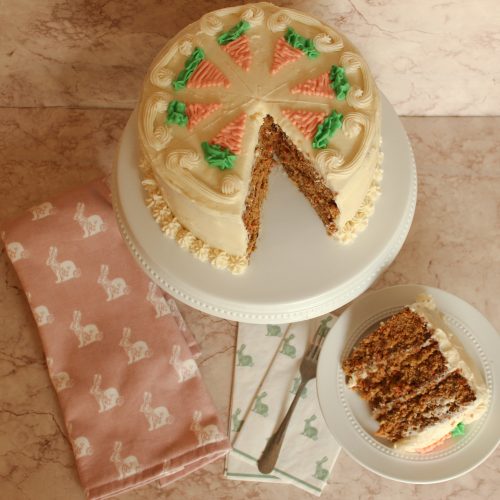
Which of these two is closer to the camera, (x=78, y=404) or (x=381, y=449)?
(x=381, y=449)

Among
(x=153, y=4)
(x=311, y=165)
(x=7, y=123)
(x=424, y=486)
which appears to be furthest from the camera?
(x=7, y=123)

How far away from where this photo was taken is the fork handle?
2527 mm

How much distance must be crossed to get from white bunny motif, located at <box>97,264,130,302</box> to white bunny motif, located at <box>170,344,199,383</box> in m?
0.35

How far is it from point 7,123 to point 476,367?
7.92ft

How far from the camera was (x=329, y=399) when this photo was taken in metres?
2.45

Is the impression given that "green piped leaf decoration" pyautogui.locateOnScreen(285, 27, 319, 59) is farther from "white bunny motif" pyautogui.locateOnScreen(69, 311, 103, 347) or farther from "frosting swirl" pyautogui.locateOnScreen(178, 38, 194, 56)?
"white bunny motif" pyautogui.locateOnScreen(69, 311, 103, 347)

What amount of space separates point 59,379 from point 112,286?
1.45 ft

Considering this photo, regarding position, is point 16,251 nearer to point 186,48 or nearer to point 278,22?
point 186,48

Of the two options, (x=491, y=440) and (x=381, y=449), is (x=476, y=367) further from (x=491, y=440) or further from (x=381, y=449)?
(x=381, y=449)

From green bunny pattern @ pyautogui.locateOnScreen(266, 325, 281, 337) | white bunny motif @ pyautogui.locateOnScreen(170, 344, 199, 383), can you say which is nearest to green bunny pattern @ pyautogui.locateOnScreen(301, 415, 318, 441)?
green bunny pattern @ pyautogui.locateOnScreen(266, 325, 281, 337)

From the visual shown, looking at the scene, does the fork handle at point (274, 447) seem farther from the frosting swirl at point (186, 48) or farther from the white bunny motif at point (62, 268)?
the frosting swirl at point (186, 48)

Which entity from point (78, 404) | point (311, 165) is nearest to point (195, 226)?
point (311, 165)

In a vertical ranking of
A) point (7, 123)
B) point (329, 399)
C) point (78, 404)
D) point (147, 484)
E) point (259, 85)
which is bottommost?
point (147, 484)

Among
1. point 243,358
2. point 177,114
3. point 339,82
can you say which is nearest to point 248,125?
point 177,114
